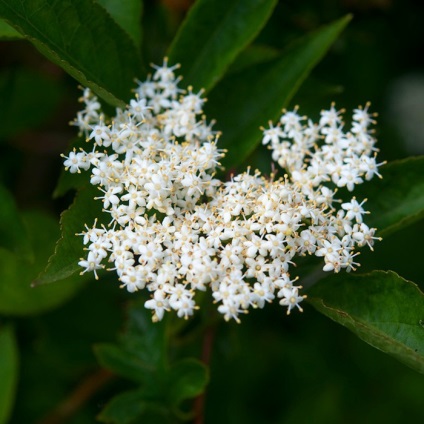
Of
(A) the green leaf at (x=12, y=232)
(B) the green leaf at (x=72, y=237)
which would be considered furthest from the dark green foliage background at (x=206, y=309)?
(B) the green leaf at (x=72, y=237)

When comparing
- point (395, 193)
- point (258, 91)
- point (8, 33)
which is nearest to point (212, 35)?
point (258, 91)

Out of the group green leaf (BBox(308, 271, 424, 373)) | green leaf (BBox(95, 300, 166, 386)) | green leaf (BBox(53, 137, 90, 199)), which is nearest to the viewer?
green leaf (BBox(308, 271, 424, 373))

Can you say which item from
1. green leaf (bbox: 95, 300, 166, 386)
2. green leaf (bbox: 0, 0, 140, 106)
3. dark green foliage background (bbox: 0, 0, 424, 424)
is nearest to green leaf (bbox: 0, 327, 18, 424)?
dark green foliage background (bbox: 0, 0, 424, 424)

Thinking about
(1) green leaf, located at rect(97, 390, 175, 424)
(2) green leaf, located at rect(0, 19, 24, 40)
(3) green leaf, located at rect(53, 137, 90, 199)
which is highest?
(2) green leaf, located at rect(0, 19, 24, 40)

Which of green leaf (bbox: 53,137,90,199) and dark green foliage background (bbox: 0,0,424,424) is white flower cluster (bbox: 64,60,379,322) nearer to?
green leaf (bbox: 53,137,90,199)

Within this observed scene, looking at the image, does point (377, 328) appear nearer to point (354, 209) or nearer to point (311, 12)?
point (354, 209)

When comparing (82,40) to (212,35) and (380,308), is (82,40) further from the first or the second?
(380,308)

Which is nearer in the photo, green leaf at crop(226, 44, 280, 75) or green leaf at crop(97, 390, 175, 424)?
green leaf at crop(97, 390, 175, 424)
